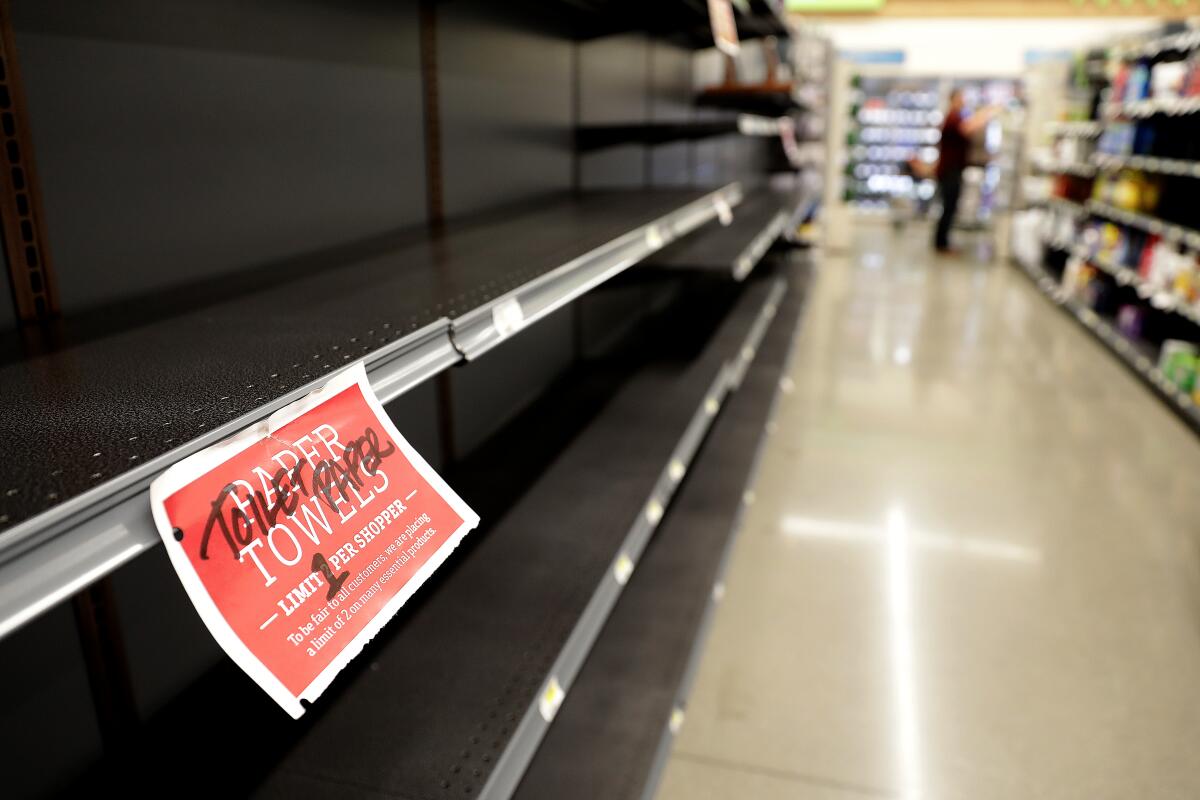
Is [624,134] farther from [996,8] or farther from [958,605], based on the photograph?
[996,8]

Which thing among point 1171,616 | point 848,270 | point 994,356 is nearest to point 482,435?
point 1171,616

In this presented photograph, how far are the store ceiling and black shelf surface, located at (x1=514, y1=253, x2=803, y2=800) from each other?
1131 cm

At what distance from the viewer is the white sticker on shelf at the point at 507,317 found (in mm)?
1054

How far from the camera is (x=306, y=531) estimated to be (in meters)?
0.65

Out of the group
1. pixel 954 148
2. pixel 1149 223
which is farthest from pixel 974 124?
pixel 1149 223

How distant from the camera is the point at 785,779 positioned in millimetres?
1833

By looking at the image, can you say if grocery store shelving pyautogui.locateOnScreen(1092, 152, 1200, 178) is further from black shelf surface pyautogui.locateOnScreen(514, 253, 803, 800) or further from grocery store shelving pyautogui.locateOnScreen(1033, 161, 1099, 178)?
black shelf surface pyautogui.locateOnScreen(514, 253, 803, 800)

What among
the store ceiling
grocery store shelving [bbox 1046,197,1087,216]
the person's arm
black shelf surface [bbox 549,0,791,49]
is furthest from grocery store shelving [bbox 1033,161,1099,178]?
black shelf surface [bbox 549,0,791,49]

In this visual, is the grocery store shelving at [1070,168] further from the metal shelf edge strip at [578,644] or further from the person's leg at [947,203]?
the metal shelf edge strip at [578,644]

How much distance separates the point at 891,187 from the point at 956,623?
12.5 metres

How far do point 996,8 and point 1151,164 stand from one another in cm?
821

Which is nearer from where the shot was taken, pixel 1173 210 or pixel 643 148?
pixel 643 148

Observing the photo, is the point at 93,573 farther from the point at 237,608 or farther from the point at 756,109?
the point at 756,109

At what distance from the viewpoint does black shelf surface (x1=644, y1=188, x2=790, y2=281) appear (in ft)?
8.88
